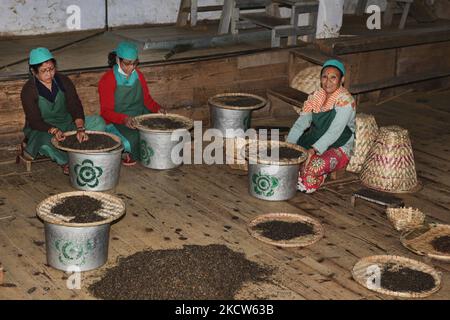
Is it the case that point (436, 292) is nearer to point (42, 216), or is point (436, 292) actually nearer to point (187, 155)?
point (42, 216)

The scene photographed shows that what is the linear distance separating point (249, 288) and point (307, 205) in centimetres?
174

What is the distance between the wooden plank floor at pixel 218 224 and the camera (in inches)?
203

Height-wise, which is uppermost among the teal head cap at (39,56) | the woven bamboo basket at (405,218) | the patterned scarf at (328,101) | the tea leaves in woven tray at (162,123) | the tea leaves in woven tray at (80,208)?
the teal head cap at (39,56)

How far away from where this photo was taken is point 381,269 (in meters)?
5.34

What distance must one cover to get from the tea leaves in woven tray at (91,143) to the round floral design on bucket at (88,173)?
0.45 feet

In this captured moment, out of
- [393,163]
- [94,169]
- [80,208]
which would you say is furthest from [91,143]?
[393,163]

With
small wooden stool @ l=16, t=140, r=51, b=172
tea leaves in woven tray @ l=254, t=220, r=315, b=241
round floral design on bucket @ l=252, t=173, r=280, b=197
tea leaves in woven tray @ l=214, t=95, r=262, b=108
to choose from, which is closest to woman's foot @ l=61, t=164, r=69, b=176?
small wooden stool @ l=16, t=140, r=51, b=172

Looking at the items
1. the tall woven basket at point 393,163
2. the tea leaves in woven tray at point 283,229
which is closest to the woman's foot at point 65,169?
the tea leaves in woven tray at point 283,229

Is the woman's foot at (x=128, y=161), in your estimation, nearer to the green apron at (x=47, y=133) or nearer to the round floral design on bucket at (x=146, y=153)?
the round floral design on bucket at (x=146, y=153)

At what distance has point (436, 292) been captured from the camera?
5125mm

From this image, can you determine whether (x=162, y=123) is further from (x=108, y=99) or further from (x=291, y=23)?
(x=291, y=23)

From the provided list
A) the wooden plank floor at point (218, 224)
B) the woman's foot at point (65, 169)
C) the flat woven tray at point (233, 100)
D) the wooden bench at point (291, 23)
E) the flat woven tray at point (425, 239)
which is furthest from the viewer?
the wooden bench at point (291, 23)

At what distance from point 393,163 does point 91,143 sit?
9.41ft

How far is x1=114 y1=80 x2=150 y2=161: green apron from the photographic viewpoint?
7395 mm
